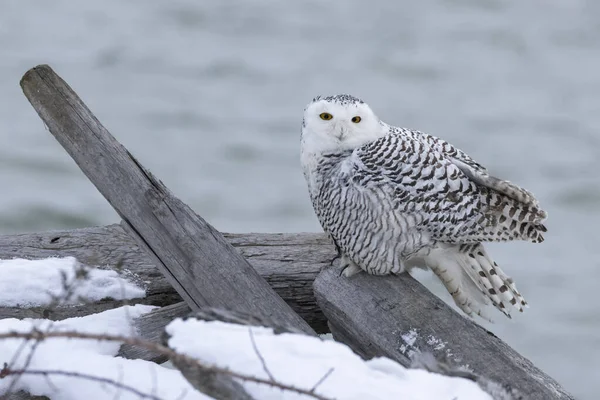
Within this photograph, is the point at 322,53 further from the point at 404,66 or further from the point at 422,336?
the point at 422,336

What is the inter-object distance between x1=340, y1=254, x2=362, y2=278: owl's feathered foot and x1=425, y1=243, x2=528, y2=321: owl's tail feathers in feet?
1.15

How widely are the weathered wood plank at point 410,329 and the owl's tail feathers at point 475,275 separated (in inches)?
12.5

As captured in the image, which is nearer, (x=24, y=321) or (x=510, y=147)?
(x=24, y=321)

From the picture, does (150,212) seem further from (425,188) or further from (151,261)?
(425,188)

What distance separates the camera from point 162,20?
14000 millimetres

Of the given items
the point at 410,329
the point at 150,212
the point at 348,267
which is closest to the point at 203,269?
the point at 150,212

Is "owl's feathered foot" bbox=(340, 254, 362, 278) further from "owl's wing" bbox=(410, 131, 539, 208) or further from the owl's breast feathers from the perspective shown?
"owl's wing" bbox=(410, 131, 539, 208)

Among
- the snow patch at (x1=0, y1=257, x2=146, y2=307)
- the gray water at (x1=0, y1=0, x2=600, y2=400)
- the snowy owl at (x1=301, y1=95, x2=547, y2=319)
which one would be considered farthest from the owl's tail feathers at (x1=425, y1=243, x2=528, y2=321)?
the gray water at (x1=0, y1=0, x2=600, y2=400)

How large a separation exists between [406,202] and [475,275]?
0.50 m

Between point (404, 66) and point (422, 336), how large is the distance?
986 cm

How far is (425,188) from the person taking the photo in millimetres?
4145

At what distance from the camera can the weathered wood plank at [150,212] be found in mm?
3758

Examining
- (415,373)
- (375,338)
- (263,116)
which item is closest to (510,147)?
(263,116)

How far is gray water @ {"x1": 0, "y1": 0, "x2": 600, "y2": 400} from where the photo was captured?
34.1 ft
